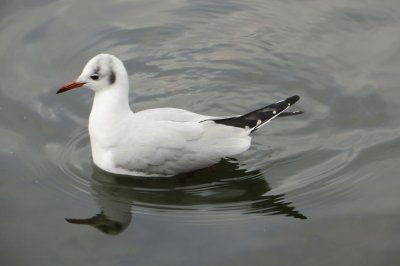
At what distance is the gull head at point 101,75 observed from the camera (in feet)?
21.5

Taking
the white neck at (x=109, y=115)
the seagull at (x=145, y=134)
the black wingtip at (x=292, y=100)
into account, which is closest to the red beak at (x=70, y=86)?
the seagull at (x=145, y=134)

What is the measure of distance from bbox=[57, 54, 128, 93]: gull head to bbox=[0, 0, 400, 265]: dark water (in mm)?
708

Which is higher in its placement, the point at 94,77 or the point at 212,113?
the point at 94,77

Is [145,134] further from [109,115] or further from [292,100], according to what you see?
[292,100]

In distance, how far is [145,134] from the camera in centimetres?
651

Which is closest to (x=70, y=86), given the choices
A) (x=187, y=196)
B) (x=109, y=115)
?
(x=109, y=115)

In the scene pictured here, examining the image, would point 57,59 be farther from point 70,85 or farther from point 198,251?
point 198,251

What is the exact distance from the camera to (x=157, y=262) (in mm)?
5656

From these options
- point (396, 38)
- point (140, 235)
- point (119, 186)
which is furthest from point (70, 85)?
point (396, 38)

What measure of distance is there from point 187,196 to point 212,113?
1.35m

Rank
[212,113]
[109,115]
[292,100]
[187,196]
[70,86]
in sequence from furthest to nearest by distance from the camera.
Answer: [212,113]
[292,100]
[109,115]
[70,86]
[187,196]

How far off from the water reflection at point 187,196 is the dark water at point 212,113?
0.02m

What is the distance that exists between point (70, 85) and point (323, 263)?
2523mm

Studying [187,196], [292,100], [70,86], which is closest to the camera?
[187,196]
